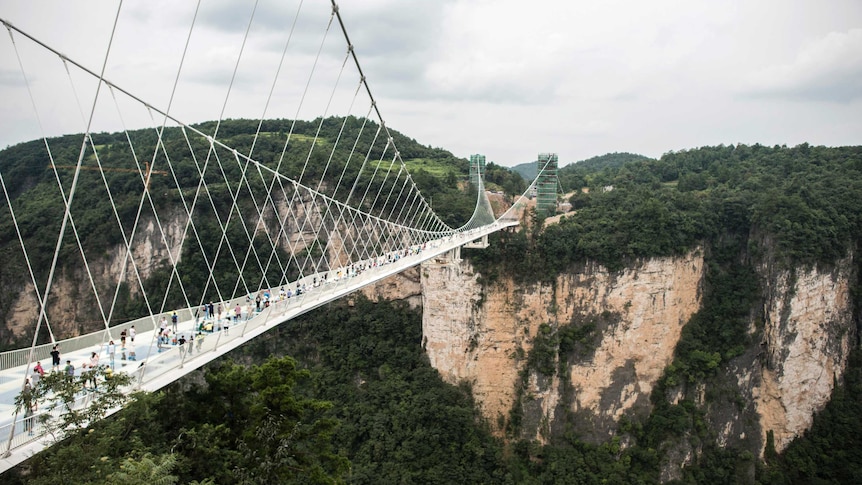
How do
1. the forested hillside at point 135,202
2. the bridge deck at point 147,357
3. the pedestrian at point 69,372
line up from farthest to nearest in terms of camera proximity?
1. the forested hillside at point 135,202
2. the pedestrian at point 69,372
3. the bridge deck at point 147,357

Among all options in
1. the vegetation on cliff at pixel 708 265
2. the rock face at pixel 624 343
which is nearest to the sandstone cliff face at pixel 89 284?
the rock face at pixel 624 343

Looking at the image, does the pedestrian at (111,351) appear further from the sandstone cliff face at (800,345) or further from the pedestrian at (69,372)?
the sandstone cliff face at (800,345)

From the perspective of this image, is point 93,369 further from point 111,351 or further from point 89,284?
point 89,284

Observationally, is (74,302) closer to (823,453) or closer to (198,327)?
(198,327)

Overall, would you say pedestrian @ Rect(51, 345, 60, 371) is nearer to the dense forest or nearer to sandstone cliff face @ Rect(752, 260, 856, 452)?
the dense forest

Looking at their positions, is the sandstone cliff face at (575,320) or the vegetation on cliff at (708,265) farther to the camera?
the sandstone cliff face at (575,320)

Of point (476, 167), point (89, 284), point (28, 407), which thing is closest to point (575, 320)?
point (476, 167)

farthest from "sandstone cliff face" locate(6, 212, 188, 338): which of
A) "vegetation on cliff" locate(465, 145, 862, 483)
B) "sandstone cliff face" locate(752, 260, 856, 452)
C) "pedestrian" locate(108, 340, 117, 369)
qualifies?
"sandstone cliff face" locate(752, 260, 856, 452)
